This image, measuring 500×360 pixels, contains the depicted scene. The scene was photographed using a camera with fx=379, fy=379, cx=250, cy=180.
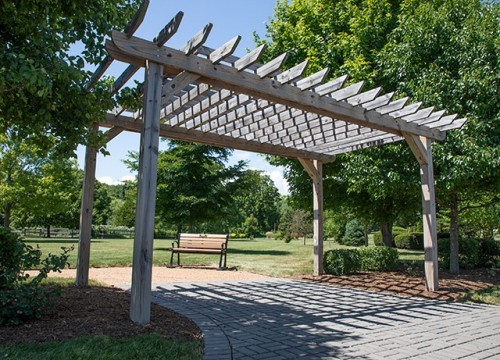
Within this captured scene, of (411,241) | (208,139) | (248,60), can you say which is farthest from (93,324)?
(411,241)

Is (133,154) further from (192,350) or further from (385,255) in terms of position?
(192,350)

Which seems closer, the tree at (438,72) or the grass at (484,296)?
the grass at (484,296)

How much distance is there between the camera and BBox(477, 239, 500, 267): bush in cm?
1170

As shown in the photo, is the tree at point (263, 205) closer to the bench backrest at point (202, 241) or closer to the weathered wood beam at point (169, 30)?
the bench backrest at point (202, 241)

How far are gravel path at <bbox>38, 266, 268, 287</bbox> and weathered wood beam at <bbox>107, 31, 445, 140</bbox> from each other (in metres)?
4.31

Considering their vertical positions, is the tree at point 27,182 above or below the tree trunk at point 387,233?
above

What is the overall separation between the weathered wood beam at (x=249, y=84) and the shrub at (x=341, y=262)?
367 centimetres

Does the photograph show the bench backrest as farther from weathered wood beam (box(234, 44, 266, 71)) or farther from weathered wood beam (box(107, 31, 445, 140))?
weathered wood beam (box(234, 44, 266, 71))

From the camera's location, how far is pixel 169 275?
8.98 meters

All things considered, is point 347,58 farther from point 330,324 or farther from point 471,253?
point 330,324

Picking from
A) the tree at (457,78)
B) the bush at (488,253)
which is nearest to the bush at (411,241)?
the bush at (488,253)

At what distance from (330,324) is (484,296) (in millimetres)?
3765

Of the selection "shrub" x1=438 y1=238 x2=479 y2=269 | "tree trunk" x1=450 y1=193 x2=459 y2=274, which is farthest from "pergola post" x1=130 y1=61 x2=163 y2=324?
"shrub" x1=438 y1=238 x2=479 y2=269

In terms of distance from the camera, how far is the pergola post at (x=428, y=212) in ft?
23.6
